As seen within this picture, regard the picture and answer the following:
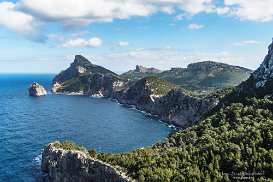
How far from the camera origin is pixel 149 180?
3009 inches

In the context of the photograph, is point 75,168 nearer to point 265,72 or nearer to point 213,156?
point 213,156

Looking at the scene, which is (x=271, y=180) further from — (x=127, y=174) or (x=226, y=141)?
(x=127, y=174)

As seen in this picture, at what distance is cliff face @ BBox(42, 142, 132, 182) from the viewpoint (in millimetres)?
84500

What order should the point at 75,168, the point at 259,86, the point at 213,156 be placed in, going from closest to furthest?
the point at 213,156, the point at 75,168, the point at 259,86

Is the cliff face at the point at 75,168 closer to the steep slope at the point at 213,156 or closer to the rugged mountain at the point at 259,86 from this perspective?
the steep slope at the point at 213,156

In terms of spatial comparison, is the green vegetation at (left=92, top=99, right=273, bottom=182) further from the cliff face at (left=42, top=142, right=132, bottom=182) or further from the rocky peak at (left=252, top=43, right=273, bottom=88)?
the rocky peak at (left=252, top=43, right=273, bottom=88)

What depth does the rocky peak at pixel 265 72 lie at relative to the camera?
12925 cm

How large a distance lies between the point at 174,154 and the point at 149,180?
1169cm

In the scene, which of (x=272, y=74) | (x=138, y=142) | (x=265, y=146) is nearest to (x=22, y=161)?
(x=138, y=142)

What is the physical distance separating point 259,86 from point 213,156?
194 ft

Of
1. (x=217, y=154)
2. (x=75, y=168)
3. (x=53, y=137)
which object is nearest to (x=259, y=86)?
(x=217, y=154)

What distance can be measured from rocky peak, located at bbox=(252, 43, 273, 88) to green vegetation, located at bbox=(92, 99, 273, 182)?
28984mm

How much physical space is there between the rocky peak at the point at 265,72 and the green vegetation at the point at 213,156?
29.0 m

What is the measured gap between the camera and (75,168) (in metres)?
95.5
